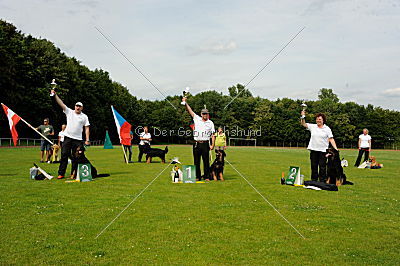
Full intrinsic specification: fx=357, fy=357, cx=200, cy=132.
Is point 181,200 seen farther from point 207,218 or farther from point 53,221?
point 53,221

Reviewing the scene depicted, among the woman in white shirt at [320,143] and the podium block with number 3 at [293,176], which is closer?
the woman in white shirt at [320,143]

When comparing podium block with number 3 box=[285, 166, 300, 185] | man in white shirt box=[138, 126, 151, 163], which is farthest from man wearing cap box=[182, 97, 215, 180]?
man in white shirt box=[138, 126, 151, 163]

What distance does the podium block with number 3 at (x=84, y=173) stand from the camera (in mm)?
12953

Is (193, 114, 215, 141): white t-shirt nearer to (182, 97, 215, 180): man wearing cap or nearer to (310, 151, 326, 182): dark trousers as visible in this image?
(182, 97, 215, 180): man wearing cap

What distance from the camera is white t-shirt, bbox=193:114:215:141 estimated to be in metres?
13.0

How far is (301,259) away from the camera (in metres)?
5.19

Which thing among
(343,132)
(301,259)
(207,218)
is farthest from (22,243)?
(343,132)

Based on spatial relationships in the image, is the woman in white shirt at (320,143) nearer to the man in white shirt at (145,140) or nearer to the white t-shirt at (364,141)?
the white t-shirt at (364,141)

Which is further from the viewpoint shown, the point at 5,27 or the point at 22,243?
the point at 5,27

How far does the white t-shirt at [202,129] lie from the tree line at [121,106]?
3903cm

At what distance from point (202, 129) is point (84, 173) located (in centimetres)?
463

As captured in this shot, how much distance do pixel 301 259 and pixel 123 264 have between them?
2540 mm

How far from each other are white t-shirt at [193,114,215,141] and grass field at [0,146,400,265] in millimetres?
2354

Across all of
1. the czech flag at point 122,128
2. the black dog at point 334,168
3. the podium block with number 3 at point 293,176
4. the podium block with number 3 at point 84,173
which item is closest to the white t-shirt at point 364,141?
the black dog at point 334,168
